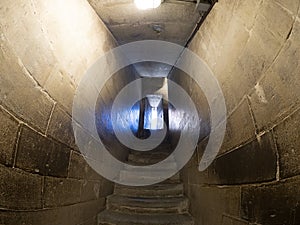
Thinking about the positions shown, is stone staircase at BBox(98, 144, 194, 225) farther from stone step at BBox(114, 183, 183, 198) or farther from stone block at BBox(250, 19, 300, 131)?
stone block at BBox(250, 19, 300, 131)

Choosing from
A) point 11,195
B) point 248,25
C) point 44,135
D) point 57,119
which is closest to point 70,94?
point 57,119

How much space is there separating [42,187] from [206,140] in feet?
5.44

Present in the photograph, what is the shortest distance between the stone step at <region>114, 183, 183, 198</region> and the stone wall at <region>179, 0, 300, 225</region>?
1.32m

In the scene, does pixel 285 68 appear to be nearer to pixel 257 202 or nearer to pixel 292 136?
pixel 292 136

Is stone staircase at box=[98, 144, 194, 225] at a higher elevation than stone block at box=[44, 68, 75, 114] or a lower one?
lower

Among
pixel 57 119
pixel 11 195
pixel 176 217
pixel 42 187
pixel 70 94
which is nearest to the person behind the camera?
pixel 11 195

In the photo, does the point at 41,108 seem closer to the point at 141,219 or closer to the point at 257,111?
the point at 257,111

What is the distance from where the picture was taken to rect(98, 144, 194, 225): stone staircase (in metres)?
3.19

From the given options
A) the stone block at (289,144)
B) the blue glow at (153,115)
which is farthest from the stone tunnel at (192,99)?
the blue glow at (153,115)

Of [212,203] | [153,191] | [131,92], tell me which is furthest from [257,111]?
[131,92]

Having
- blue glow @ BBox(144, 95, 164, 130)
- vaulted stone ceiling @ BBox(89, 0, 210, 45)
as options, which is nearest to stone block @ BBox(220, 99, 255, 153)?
vaulted stone ceiling @ BBox(89, 0, 210, 45)

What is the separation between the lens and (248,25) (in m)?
1.76

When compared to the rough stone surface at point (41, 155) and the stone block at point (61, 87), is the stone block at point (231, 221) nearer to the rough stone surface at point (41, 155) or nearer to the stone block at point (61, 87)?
the rough stone surface at point (41, 155)

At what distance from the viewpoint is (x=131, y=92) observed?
17.7ft
